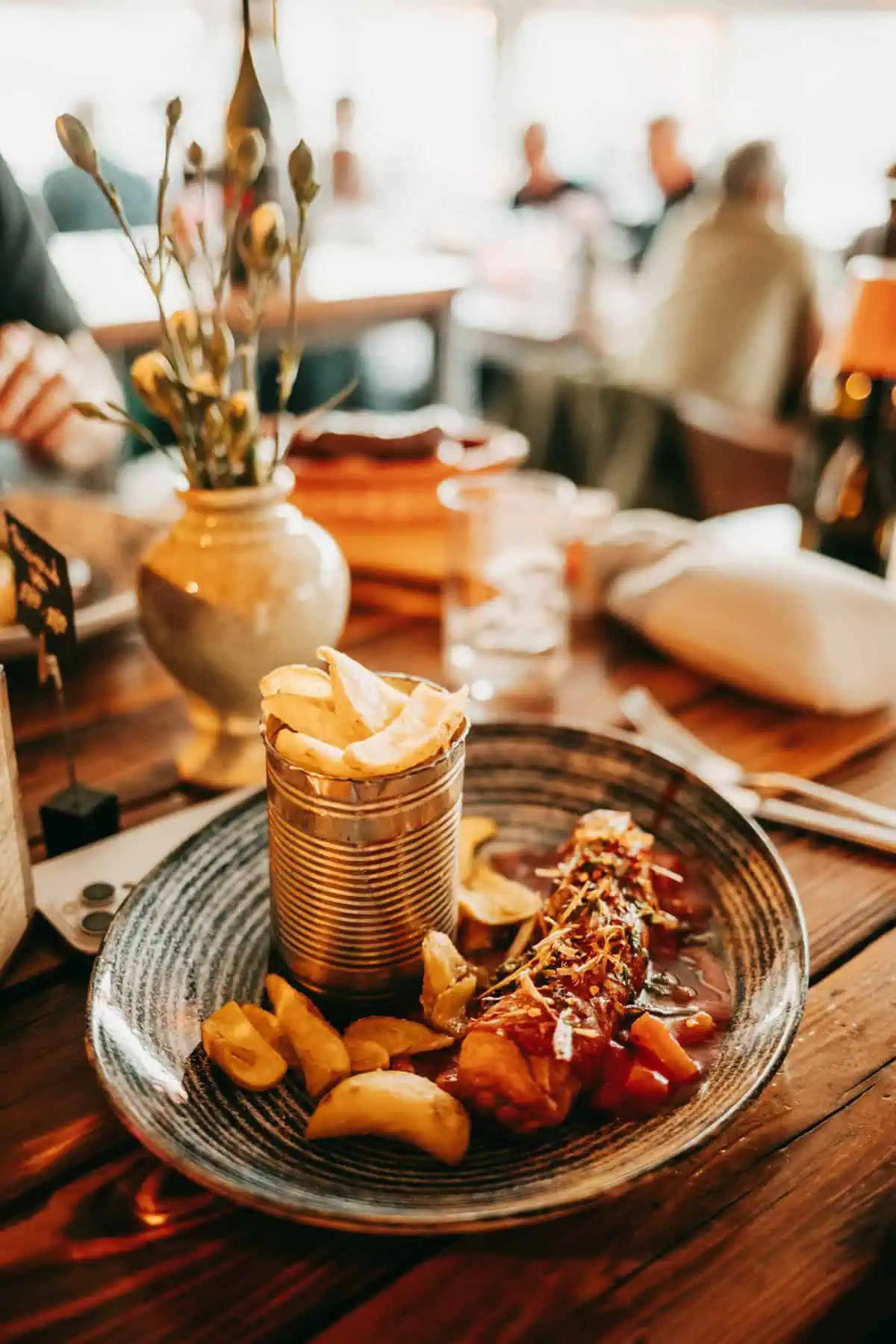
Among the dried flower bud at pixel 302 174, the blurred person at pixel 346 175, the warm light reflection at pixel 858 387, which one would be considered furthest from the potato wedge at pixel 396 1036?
the blurred person at pixel 346 175

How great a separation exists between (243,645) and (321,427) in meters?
0.77

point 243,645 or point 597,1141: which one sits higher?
point 243,645

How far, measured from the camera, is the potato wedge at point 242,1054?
2.26ft

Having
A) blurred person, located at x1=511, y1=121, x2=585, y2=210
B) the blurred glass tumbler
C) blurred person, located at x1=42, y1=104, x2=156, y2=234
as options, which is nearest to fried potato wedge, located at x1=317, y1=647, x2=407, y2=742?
the blurred glass tumbler

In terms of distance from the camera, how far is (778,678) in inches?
49.9

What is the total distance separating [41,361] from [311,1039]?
1.08 metres

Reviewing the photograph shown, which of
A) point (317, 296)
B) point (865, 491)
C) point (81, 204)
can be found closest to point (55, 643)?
point (865, 491)

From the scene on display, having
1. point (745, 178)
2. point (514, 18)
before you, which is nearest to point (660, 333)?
point (745, 178)

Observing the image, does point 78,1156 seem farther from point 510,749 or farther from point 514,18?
point 514,18

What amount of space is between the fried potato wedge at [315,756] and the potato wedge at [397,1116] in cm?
19

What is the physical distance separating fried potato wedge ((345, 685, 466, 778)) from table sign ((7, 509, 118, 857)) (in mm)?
343

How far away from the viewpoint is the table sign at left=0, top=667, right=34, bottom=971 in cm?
79

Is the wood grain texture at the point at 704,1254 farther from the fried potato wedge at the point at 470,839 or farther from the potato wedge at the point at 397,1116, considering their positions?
the fried potato wedge at the point at 470,839

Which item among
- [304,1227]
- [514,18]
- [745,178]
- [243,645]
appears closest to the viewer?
[304,1227]
